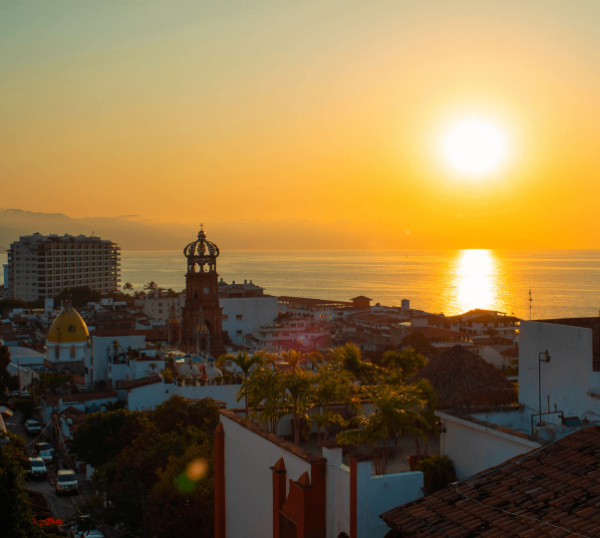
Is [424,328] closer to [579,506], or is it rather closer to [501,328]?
[501,328]

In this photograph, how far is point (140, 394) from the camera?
1372 inches

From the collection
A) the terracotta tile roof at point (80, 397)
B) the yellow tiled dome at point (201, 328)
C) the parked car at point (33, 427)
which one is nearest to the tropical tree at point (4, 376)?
the parked car at point (33, 427)

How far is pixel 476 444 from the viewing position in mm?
9938

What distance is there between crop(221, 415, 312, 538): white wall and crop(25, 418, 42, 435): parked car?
85.2 feet

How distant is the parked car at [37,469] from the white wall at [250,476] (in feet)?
55.3

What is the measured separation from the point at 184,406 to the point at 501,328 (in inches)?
2079

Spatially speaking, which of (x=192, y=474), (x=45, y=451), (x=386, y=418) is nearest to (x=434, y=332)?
(x=45, y=451)

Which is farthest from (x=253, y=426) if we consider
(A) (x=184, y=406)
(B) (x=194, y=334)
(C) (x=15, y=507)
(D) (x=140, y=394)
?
(B) (x=194, y=334)

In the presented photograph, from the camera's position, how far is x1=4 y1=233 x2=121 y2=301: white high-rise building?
136m

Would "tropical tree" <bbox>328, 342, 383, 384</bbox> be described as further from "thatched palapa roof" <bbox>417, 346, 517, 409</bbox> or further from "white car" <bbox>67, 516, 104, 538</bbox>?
"white car" <bbox>67, 516, 104, 538</bbox>

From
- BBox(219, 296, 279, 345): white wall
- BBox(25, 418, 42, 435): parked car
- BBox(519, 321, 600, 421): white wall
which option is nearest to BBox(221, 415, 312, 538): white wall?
BBox(519, 321, 600, 421): white wall

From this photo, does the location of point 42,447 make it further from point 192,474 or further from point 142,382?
point 192,474

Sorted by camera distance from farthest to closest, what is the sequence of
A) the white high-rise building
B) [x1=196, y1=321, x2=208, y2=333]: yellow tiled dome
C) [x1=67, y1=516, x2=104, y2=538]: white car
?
1. the white high-rise building
2. [x1=196, y1=321, x2=208, y2=333]: yellow tiled dome
3. [x1=67, y1=516, x2=104, y2=538]: white car

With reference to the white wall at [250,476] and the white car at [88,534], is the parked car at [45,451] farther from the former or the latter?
the white wall at [250,476]
